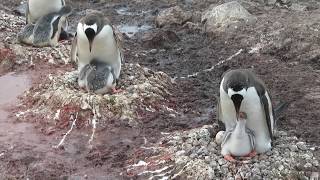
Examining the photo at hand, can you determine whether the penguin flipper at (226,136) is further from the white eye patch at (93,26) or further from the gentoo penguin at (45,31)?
the gentoo penguin at (45,31)

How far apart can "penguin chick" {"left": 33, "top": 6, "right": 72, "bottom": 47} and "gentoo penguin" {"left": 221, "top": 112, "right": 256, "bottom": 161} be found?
4384 millimetres

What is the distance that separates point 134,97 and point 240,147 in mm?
2137

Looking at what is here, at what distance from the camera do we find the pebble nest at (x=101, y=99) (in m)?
7.54

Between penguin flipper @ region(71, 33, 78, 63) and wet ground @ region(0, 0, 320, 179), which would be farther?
penguin flipper @ region(71, 33, 78, 63)

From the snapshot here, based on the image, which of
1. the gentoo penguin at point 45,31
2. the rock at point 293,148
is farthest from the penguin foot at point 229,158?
the gentoo penguin at point 45,31

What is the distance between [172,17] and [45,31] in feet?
9.24

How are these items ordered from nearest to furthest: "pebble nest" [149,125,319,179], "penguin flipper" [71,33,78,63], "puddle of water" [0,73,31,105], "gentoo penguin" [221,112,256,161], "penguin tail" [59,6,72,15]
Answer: "pebble nest" [149,125,319,179] → "gentoo penguin" [221,112,256,161] → "penguin flipper" [71,33,78,63] → "puddle of water" [0,73,31,105] → "penguin tail" [59,6,72,15]

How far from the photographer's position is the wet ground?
6.66m

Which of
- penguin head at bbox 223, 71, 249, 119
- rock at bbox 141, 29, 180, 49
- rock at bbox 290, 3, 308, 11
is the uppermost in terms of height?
penguin head at bbox 223, 71, 249, 119

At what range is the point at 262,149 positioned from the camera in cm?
601

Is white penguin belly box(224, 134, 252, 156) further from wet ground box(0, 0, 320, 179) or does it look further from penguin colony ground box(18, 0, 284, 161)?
wet ground box(0, 0, 320, 179)

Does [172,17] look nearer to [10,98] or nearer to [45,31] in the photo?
[45,31]

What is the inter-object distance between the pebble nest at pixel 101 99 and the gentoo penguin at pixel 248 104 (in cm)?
173

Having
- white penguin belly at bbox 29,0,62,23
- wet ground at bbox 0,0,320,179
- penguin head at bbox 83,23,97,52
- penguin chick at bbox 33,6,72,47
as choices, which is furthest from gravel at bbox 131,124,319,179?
white penguin belly at bbox 29,0,62,23
